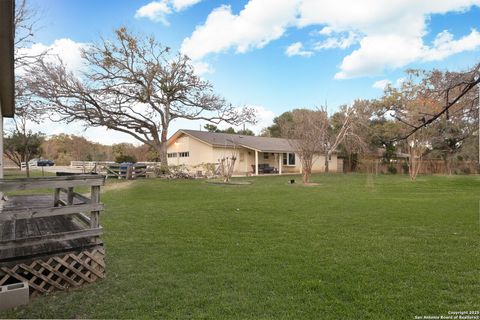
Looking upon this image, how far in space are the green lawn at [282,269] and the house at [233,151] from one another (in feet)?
64.6

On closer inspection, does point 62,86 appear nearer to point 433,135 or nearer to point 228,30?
point 228,30

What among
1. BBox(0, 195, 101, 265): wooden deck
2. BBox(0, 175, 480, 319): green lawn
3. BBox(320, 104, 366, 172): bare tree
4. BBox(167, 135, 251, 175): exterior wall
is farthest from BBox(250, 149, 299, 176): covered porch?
BBox(0, 195, 101, 265): wooden deck

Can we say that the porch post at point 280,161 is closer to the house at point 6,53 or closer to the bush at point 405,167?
the bush at point 405,167

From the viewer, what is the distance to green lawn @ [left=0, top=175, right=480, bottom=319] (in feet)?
10.6

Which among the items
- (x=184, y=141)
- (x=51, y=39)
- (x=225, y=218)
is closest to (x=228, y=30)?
(x=51, y=39)

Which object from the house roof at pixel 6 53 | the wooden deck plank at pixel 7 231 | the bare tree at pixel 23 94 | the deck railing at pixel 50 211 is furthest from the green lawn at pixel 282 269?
the bare tree at pixel 23 94

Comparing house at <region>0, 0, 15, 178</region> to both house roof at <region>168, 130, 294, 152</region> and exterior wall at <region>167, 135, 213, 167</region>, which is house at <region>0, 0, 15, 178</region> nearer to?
exterior wall at <region>167, 135, 213, 167</region>

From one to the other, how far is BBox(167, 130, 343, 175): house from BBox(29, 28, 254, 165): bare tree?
113 inches

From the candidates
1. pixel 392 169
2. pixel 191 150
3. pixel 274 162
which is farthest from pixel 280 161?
pixel 392 169

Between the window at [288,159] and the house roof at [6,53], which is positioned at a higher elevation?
the house roof at [6,53]

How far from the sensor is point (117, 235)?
6.34 meters

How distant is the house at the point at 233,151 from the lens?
27781 mm

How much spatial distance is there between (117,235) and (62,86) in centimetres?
1957

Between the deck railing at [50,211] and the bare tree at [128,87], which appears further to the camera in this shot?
the bare tree at [128,87]
